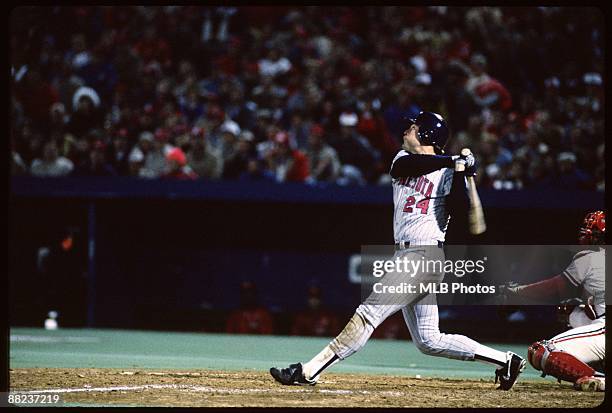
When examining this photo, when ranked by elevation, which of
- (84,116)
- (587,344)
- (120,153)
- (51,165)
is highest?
(84,116)

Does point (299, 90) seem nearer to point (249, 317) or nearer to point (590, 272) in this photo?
point (249, 317)

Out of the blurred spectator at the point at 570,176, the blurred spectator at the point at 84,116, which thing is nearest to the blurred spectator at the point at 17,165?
the blurred spectator at the point at 84,116

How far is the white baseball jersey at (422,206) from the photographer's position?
6.15 meters

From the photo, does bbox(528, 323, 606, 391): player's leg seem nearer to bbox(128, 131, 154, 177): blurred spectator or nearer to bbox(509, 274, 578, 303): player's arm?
bbox(509, 274, 578, 303): player's arm

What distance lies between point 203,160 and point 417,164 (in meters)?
5.83

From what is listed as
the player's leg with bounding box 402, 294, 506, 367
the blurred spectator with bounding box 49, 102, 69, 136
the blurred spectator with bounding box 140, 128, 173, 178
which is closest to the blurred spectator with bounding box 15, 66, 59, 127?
the blurred spectator with bounding box 49, 102, 69, 136

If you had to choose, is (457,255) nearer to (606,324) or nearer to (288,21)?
(606,324)

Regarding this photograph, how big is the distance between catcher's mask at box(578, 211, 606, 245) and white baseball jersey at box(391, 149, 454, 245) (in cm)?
103

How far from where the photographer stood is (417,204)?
20.3 feet

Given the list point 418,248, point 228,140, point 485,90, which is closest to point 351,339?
point 418,248

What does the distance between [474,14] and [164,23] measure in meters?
4.50

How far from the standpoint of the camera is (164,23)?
49.5ft

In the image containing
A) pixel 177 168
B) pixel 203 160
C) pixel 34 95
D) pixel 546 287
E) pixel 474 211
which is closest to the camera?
pixel 474 211

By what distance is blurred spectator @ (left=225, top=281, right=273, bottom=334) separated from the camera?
36.6 ft
